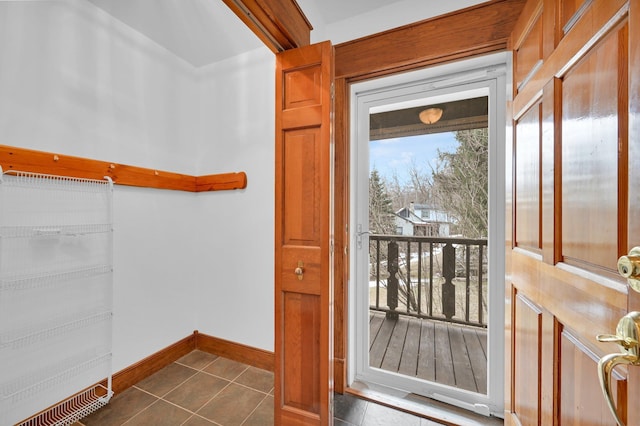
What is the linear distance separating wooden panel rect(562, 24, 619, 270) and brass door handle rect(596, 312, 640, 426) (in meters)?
0.17

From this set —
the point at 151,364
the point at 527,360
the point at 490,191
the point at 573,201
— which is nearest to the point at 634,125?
the point at 573,201

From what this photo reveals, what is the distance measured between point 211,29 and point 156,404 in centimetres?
262

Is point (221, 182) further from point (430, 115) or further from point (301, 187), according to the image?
point (430, 115)

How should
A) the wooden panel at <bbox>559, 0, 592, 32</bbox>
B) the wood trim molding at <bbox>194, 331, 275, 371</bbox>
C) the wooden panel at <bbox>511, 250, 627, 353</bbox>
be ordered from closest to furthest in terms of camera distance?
the wooden panel at <bbox>511, 250, 627, 353</bbox>
the wooden panel at <bbox>559, 0, 592, 32</bbox>
the wood trim molding at <bbox>194, 331, 275, 371</bbox>

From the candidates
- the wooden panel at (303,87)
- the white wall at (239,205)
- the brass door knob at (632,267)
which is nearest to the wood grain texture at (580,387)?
the brass door knob at (632,267)

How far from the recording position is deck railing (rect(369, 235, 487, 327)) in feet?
5.77

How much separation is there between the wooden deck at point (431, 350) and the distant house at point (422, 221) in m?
0.67

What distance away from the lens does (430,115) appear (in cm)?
180

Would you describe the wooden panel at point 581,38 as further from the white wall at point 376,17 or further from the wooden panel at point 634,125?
the white wall at point 376,17

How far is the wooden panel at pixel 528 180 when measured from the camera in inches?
39.4

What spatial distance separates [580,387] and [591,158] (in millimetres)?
663

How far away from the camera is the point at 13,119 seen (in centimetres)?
134

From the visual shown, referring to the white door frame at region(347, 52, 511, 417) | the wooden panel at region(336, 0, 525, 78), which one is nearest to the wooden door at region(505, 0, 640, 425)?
the wooden panel at region(336, 0, 525, 78)

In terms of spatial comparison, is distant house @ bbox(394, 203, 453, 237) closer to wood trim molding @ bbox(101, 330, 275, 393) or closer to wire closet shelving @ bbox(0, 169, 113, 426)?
wood trim molding @ bbox(101, 330, 275, 393)
